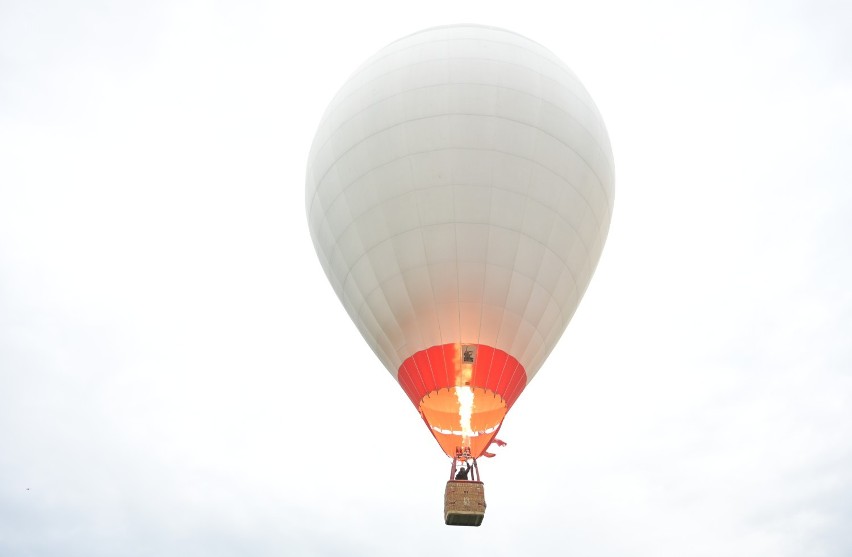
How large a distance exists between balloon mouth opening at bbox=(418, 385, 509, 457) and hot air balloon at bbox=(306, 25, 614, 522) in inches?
0.7

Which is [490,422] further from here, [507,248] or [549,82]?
[549,82]

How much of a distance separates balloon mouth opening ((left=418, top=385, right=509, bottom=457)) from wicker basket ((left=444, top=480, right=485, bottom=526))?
812 mm

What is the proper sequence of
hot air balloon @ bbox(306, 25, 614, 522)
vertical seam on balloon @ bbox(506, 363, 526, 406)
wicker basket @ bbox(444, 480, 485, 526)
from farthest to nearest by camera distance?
vertical seam on balloon @ bbox(506, 363, 526, 406) < hot air balloon @ bbox(306, 25, 614, 522) < wicker basket @ bbox(444, 480, 485, 526)

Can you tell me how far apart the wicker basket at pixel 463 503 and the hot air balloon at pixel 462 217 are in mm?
755

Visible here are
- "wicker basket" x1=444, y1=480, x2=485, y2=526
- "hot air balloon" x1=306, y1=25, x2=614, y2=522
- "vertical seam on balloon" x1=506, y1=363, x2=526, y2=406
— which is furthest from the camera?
"vertical seam on balloon" x1=506, y1=363, x2=526, y2=406

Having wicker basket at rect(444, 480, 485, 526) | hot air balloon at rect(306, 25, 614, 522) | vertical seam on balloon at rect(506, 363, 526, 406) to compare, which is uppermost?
hot air balloon at rect(306, 25, 614, 522)

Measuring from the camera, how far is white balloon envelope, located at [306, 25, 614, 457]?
41.4ft

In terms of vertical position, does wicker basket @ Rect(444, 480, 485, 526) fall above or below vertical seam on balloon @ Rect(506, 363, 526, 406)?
below

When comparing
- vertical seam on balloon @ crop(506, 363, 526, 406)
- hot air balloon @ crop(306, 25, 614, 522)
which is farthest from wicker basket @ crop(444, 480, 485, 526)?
vertical seam on balloon @ crop(506, 363, 526, 406)

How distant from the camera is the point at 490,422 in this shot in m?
13.1

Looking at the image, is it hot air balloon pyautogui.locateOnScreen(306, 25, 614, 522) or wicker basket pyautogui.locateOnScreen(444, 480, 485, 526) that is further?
hot air balloon pyautogui.locateOnScreen(306, 25, 614, 522)

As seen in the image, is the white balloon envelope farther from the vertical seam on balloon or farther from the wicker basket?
the wicker basket

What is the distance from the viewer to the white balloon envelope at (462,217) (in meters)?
12.6

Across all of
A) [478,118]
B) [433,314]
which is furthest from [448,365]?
[478,118]
